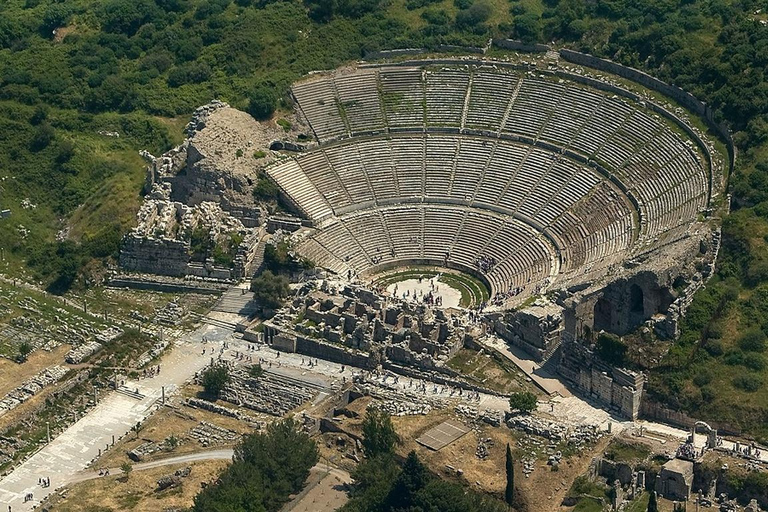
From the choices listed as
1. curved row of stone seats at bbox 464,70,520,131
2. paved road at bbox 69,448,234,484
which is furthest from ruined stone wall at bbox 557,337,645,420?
curved row of stone seats at bbox 464,70,520,131

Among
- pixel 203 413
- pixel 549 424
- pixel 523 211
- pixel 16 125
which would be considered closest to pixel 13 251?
pixel 16 125

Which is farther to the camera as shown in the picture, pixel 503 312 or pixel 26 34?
pixel 26 34

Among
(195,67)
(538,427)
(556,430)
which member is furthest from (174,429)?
(195,67)

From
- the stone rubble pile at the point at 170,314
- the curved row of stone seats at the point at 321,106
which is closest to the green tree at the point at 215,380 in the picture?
the stone rubble pile at the point at 170,314

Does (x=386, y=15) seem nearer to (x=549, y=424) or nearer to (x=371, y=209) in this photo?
(x=371, y=209)

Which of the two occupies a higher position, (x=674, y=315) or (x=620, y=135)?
(x=620, y=135)

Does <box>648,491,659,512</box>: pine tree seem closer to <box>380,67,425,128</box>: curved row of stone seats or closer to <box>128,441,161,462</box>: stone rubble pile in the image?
<box>128,441,161,462</box>: stone rubble pile

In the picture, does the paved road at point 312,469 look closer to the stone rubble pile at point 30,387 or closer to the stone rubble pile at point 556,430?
the stone rubble pile at point 30,387
